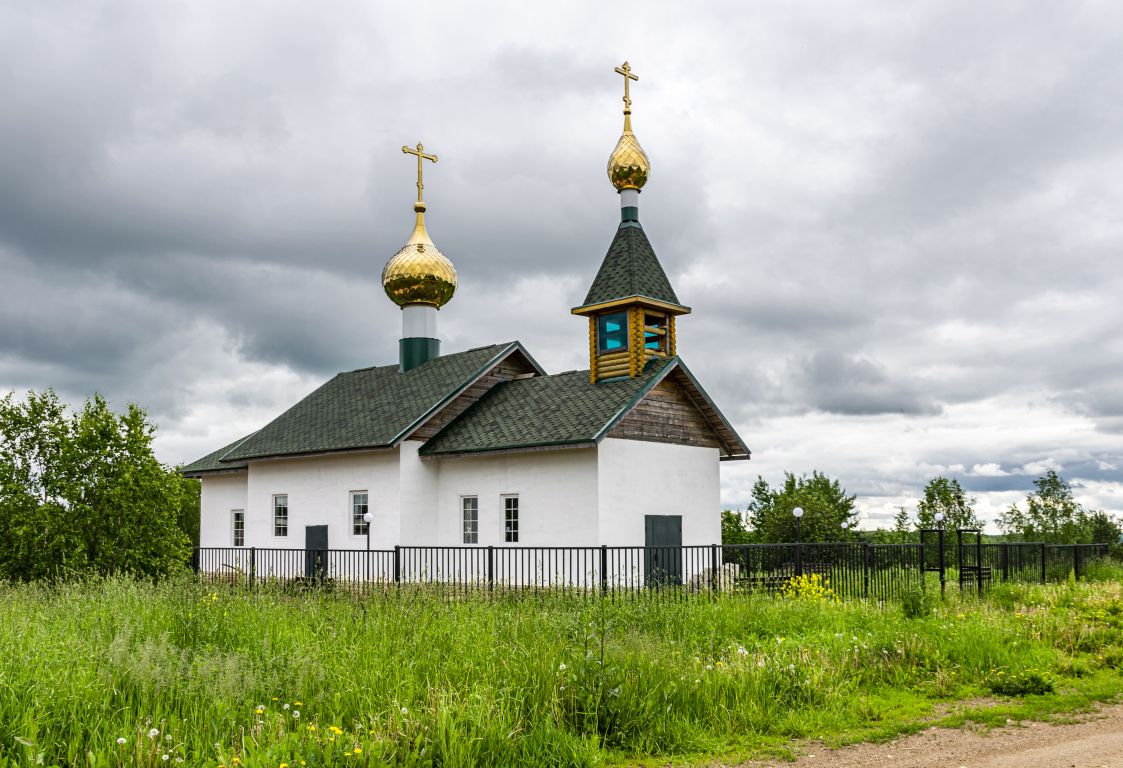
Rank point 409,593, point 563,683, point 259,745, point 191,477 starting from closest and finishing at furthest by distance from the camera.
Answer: point 259,745, point 563,683, point 409,593, point 191,477

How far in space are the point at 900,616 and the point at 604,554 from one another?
5.23 metres

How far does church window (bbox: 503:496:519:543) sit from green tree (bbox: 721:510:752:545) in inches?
588

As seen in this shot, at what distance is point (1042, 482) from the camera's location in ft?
122

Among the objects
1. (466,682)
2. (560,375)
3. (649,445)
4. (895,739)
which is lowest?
(895,739)

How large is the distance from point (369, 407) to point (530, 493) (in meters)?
6.59

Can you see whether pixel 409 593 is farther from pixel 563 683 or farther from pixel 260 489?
pixel 260 489

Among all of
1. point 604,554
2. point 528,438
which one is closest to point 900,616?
point 604,554

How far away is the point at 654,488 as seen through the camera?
21953mm

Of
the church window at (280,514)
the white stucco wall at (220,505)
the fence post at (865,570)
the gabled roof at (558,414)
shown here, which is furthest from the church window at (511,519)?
the white stucco wall at (220,505)

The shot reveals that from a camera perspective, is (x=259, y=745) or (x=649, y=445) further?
(x=649, y=445)

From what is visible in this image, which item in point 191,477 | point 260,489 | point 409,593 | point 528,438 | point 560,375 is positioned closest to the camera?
point 409,593

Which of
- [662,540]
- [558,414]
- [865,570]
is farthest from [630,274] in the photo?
[865,570]

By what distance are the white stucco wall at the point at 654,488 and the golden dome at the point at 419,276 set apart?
9845 millimetres

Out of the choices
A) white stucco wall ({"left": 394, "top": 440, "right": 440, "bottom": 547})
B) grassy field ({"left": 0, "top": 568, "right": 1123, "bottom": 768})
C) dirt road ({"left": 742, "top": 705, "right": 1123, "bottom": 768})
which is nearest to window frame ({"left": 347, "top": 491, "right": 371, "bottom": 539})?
white stucco wall ({"left": 394, "top": 440, "right": 440, "bottom": 547})
